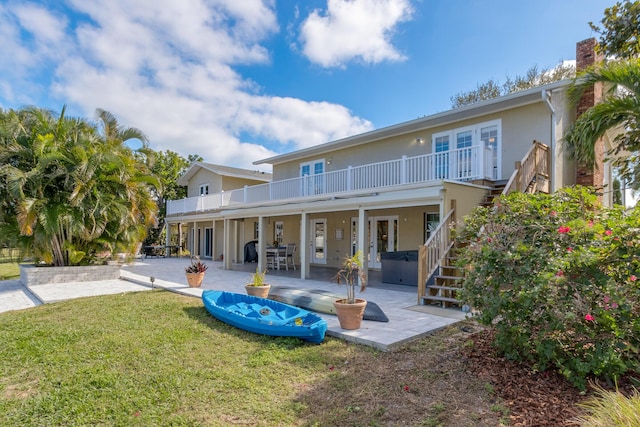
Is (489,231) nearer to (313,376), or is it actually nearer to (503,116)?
(313,376)

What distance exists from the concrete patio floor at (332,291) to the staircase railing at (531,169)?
357cm

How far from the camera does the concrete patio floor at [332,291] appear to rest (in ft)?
18.2

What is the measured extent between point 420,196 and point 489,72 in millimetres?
19273

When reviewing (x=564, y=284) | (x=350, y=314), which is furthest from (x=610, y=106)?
(x=350, y=314)

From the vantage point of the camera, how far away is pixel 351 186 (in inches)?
474

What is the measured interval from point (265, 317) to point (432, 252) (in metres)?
→ 4.04

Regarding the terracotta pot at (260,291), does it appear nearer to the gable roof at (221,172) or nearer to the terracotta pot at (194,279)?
the terracotta pot at (194,279)

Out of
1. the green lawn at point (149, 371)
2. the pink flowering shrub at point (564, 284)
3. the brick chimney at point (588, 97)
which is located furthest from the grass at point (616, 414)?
the brick chimney at point (588, 97)

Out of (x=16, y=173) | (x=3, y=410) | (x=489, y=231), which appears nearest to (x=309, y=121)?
(x=16, y=173)

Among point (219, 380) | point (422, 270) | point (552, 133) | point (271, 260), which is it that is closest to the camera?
point (219, 380)

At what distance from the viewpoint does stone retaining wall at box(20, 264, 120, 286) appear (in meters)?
11.5

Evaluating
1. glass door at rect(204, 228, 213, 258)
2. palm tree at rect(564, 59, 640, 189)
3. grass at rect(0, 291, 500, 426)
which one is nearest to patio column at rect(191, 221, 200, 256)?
glass door at rect(204, 228, 213, 258)

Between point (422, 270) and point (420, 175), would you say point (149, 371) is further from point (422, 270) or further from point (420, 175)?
point (420, 175)

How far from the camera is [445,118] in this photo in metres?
11.6
